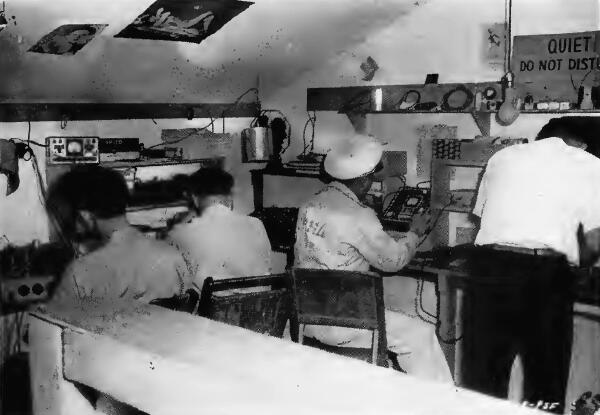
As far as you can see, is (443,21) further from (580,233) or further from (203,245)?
(203,245)

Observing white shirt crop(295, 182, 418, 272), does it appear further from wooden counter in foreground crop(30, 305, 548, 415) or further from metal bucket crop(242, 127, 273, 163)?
metal bucket crop(242, 127, 273, 163)

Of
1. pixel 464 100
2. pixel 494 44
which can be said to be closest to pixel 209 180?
pixel 464 100

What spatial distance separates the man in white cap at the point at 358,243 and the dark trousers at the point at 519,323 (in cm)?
47

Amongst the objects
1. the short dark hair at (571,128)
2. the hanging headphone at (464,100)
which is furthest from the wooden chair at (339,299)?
the hanging headphone at (464,100)

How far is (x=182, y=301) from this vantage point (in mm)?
2770

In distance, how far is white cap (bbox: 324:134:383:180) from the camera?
307 centimetres

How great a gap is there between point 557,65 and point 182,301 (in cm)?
259

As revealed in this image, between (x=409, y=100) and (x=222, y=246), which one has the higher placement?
(x=409, y=100)

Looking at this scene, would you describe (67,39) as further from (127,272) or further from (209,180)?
(209,180)

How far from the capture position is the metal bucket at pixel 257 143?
17.6 feet

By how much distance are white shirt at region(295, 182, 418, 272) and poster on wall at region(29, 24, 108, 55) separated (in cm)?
160

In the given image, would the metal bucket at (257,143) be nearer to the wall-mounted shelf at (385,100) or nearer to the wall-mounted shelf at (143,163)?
the wall-mounted shelf at (385,100)

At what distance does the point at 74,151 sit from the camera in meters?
4.23

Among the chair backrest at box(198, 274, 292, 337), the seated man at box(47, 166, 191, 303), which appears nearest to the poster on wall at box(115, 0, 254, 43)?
the seated man at box(47, 166, 191, 303)
